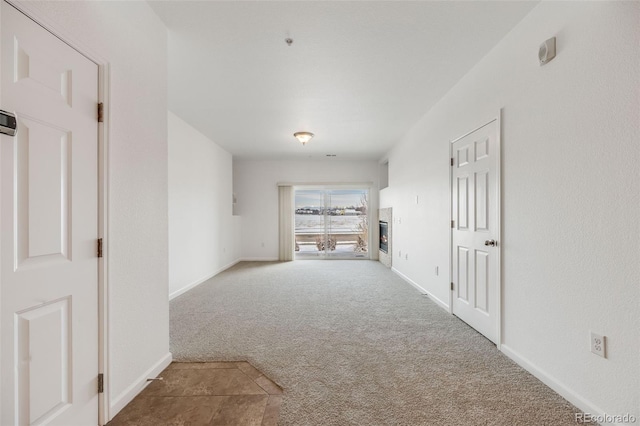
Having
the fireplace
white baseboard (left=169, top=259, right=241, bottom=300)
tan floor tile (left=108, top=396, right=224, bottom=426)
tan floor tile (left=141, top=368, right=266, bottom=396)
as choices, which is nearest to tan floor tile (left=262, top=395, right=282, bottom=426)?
tan floor tile (left=141, top=368, right=266, bottom=396)

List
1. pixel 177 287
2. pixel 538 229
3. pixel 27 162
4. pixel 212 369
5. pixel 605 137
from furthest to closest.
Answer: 1. pixel 177 287
2. pixel 212 369
3. pixel 538 229
4. pixel 605 137
5. pixel 27 162

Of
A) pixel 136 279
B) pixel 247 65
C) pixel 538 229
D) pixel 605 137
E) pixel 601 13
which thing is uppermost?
pixel 247 65

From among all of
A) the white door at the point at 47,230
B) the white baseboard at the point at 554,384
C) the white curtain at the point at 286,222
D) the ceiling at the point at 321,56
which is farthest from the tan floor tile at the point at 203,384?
the white curtain at the point at 286,222

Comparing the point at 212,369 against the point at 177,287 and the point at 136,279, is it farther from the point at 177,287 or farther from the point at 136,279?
the point at 177,287

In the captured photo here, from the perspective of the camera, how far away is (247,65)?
2.73 m

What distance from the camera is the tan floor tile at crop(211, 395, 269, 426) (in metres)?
1.60

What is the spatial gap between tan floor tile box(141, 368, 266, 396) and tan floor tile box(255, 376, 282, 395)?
0.03m

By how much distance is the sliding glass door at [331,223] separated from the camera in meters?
7.70

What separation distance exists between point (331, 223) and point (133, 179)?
612 centimetres

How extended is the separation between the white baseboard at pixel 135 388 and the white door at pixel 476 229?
271cm

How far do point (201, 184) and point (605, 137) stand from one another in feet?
16.8

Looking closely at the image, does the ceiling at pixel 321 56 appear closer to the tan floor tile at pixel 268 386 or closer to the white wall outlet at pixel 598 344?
the white wall outlet at pixel 598 344

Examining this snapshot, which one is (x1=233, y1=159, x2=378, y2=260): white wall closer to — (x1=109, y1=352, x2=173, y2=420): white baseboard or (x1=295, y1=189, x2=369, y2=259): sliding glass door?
(x1=295, y1=189, x2=369, y2=259): sliding glass door

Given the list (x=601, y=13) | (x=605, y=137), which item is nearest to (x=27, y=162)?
(x=605, y=137)
